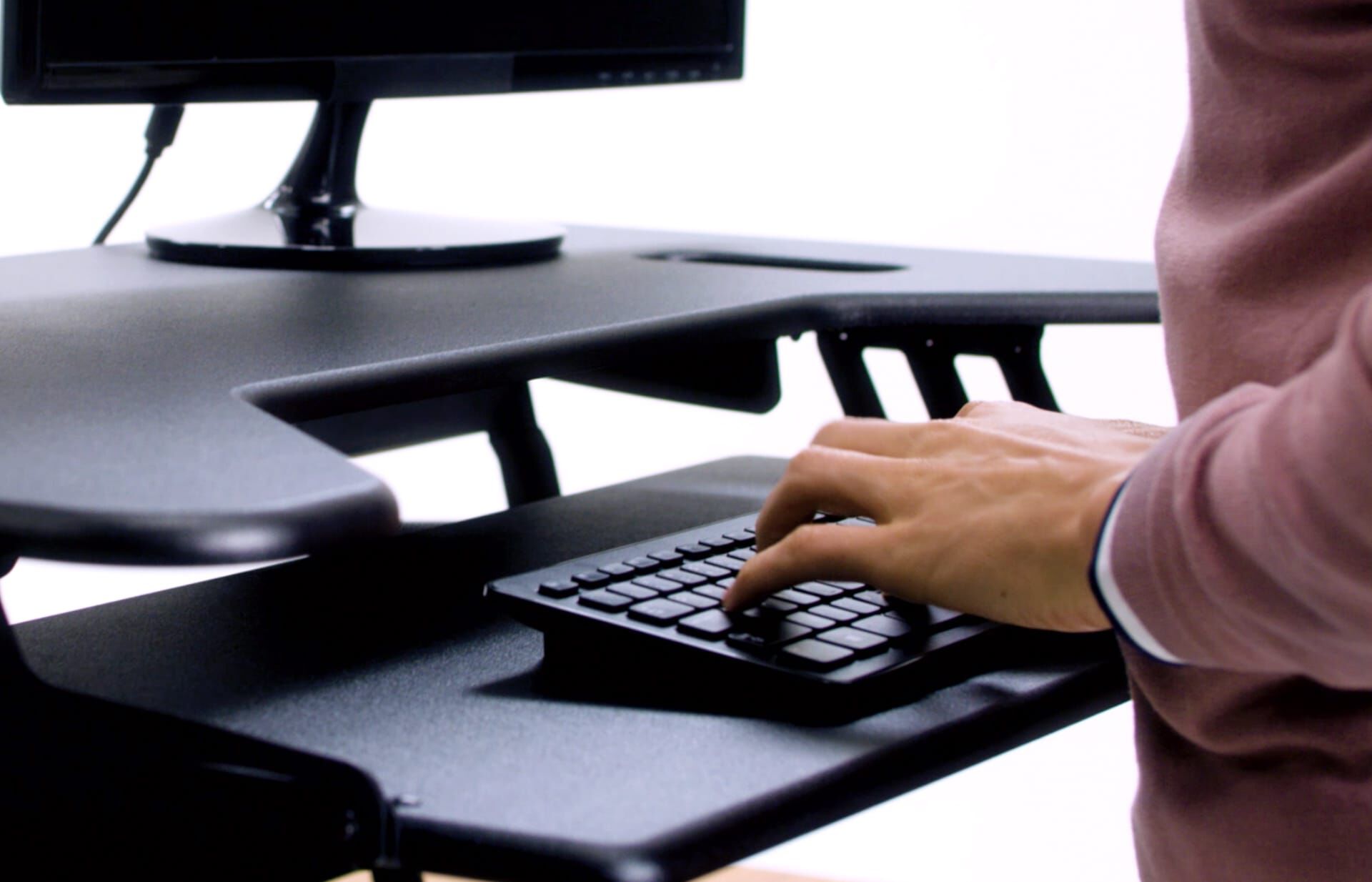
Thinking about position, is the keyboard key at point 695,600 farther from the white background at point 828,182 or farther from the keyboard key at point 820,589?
the white background at point 828,182

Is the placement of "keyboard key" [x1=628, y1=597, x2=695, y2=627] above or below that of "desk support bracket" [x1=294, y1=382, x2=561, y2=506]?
above

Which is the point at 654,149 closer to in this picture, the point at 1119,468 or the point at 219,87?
the point at 219,87

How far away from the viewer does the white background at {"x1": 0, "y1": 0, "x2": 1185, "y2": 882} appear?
167 centimetres

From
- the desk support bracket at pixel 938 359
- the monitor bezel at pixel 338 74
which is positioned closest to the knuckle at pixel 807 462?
the desk support bracket at pixel 938 359

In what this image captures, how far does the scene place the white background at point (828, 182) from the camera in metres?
1.67

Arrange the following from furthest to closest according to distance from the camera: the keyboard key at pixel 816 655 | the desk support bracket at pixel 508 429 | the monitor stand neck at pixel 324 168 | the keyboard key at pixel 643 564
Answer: the desk support bracket at pixel 508 429
the monitor stand neck at pixel 324 168
the keyboard key at pixel 643 564
the keyboard key at pixel 816 655

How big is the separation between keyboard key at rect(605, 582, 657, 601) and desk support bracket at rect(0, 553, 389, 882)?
0.17m

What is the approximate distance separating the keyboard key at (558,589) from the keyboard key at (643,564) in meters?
0.03

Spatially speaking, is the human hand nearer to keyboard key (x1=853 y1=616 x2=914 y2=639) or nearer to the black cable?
keyboard key (x1=853 y1=616 x2=914 y2=639)

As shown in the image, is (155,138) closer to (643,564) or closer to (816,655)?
Result: (643,564)

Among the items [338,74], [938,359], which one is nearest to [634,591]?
[938,359]

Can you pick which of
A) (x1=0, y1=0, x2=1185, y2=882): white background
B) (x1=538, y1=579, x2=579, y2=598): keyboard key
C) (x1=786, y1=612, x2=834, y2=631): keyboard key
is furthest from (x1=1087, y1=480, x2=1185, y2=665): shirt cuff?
(x1=0, y1=0, x2=1185, y2=882): white background

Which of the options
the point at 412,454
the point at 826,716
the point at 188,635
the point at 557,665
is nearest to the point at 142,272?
the point at 188,635

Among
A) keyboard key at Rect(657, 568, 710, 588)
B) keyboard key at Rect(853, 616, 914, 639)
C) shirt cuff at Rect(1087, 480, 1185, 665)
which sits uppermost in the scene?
shirt cuff at Rect(1087, 480, 1185, 665)
